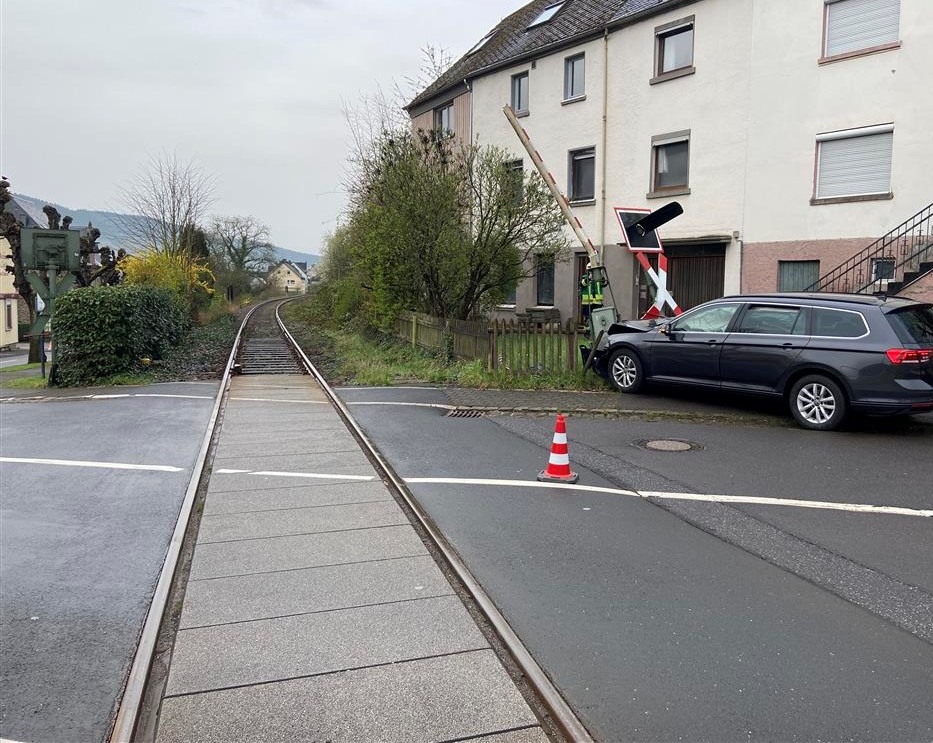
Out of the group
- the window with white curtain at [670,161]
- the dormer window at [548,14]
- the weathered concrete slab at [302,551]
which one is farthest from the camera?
the dormer window at [548,14]

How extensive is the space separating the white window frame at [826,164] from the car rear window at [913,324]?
7500 mm

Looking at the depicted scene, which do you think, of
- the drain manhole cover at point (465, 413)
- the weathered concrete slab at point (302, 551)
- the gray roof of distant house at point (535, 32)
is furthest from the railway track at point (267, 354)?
the weathered concrete slab at point (302, 551)

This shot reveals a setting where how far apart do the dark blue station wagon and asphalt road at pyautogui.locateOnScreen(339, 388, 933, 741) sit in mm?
758

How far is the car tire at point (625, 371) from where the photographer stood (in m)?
12.0

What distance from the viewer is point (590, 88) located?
2205 centimetres

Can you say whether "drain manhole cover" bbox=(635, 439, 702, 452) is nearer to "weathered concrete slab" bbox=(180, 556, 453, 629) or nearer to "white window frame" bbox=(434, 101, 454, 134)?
"weathered concrete slab" bbox=(180, 556, 453, 629)

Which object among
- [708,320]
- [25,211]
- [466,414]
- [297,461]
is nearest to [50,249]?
[466,414]

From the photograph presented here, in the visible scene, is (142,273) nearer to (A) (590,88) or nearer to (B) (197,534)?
(A) (590,88)

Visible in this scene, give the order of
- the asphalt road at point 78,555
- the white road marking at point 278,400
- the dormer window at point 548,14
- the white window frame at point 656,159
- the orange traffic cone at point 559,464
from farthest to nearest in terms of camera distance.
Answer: the dormer window at point 548,14 < the white window frame at point 656,159 < the white road marking at point 278,400 < the orange traffic cone at point 559,464 < the asphalt road at point 78,555

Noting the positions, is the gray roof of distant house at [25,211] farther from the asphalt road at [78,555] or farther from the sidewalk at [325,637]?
the sidewalk at [325,637]

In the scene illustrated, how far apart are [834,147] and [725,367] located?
8.91 metres

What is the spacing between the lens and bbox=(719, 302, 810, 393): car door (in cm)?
982

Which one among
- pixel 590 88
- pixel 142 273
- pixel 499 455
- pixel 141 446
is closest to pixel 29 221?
pixel 142 273

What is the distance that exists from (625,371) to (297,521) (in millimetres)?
7547
